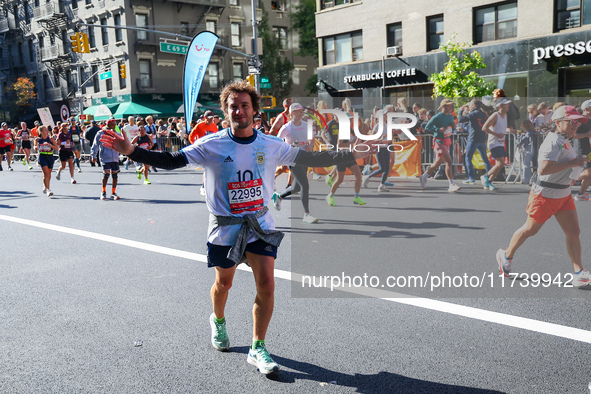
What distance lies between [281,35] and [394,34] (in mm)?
20594

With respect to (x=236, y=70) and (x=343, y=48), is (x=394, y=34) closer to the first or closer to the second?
(x=343, y=48)

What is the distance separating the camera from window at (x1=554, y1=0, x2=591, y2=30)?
902 inches

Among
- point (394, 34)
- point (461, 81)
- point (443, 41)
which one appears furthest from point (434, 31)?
point (461, 81)

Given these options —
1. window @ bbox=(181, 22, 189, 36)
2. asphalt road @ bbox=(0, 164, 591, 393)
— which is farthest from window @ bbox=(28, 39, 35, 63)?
asphalt road @ bbox=(0, 164, 591, 393)

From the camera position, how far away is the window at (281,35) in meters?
48.4

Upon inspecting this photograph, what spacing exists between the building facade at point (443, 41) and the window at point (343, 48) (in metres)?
0.06

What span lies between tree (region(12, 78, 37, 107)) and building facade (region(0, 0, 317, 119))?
3.06 ft

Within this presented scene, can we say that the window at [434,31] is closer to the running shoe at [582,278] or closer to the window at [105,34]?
the running shoe at [582,278]

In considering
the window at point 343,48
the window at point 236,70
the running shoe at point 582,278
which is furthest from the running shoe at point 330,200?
the window at point 236,70

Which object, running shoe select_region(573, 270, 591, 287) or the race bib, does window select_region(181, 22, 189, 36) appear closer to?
running shoe select_region(573, 270, 591, 287)

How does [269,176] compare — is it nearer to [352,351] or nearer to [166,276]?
[352,351]

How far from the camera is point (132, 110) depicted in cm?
4019

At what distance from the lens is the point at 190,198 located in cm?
1363

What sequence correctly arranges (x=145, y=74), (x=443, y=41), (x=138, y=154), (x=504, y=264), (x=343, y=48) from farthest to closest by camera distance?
1. (x=145, y=74)
2. (x=343, y=48)
3. (x=443, y=41)
4. (x=504, y=264)
5. (x=138, y=154)
